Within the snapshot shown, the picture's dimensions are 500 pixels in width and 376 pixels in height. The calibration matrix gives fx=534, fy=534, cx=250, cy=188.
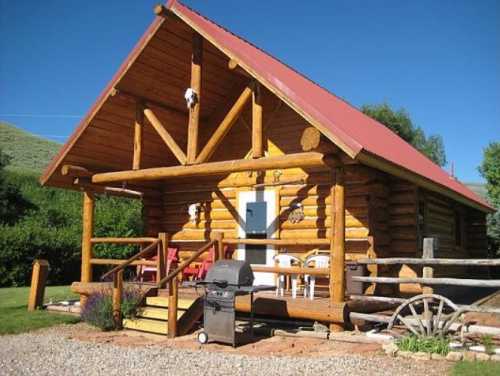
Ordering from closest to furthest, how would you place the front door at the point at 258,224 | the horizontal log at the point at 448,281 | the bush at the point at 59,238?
the horizontal log at the point at 448,281 < the front door at the point at 258,224 < the bush at the point at 59,238

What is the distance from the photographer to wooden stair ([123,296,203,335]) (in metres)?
9.58

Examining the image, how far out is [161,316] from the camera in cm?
997

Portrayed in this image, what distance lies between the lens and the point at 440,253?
590 inches

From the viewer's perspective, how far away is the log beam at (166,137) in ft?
35.5

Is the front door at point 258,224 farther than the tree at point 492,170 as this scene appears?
No

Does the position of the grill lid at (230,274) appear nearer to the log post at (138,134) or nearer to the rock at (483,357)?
the rock at (483,357)

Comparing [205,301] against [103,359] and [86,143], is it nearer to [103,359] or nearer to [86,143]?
[103,359]

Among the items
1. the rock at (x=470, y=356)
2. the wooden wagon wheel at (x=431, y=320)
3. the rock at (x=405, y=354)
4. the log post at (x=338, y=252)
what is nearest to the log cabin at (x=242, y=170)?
the log post at (x=338, y=252)

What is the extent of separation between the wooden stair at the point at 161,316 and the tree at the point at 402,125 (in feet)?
119

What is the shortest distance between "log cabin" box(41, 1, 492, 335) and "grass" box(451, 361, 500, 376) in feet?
7.99

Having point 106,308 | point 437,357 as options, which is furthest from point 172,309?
point 437,357

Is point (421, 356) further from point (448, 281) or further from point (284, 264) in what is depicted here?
point (284, 264)

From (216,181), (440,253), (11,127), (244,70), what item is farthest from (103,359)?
(11,127)

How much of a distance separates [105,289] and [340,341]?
5.03m
